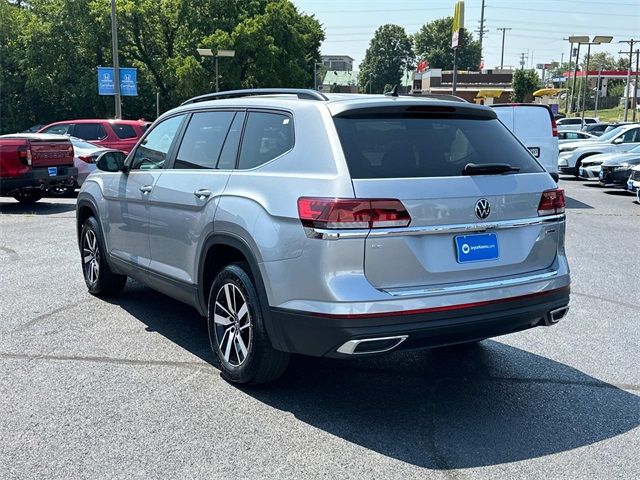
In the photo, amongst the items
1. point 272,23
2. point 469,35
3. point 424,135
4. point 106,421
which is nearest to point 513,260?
point 424,135

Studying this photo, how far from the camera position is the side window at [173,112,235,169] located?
4711mm

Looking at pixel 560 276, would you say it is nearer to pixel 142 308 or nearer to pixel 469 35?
pixel 142 308

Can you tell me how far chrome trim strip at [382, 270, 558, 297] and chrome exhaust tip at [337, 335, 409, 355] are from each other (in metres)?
0.23

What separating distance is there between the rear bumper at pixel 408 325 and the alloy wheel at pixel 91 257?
3.34 meters

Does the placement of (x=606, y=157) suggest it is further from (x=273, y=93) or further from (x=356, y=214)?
(x=356, y=214)

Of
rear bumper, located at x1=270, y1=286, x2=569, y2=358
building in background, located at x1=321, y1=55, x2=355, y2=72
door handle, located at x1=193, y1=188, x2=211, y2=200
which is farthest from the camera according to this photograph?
building in background, located at x1=321, y1=55, x2=355, y2=72

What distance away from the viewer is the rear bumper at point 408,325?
11.4ft

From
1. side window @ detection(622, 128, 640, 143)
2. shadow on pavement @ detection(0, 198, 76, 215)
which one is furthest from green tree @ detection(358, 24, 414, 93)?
shadow on pavement @ detection(0, 198, 76, 215)

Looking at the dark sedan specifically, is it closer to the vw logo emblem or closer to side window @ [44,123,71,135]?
side window @ [44,123,71,135]

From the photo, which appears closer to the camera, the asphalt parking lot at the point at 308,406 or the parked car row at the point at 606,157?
the asphalt parking lot at the point at 308,406

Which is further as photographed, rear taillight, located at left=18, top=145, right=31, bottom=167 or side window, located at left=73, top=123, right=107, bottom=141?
side window, located at left=73, top=123, right=107, bottom=141

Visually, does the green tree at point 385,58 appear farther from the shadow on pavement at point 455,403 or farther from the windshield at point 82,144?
the shadow on pavement at point 455,403

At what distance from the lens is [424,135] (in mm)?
3953

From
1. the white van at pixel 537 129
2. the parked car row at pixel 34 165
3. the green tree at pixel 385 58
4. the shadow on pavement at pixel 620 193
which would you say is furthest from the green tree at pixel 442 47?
the parked car row at pixel 34 165
